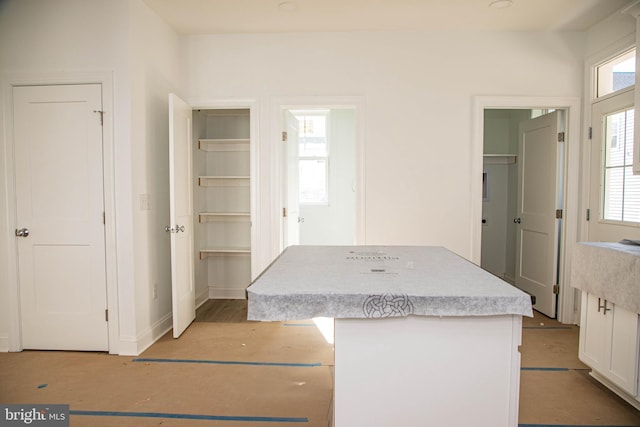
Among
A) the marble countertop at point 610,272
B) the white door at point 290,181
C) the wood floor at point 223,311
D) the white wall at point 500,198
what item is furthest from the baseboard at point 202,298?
the white wall at point 500,198

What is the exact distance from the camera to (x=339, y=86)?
12.3 ft

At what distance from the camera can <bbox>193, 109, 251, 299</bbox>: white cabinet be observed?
14.7 ft

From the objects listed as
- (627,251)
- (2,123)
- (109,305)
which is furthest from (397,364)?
(2,123)

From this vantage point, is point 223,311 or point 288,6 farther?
point 223,311

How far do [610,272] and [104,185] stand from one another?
3.52 meters

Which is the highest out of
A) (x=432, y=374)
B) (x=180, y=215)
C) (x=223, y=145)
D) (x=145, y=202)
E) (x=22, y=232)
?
(x=223, y=145)

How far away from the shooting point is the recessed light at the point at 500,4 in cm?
304

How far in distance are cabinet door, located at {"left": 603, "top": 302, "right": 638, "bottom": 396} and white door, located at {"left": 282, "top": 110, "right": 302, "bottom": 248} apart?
2.69 metres

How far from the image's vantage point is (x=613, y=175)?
3.29 metres

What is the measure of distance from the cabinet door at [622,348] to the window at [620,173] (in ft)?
3.59

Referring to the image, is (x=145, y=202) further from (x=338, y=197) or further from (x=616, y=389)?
(x=616, y=389)

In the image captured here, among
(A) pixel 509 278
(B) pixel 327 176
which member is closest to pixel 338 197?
(B) pixel 327 176

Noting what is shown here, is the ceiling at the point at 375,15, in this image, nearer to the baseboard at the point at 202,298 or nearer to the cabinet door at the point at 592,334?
the cabinet door at the point at 592,334

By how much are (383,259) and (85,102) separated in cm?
255
